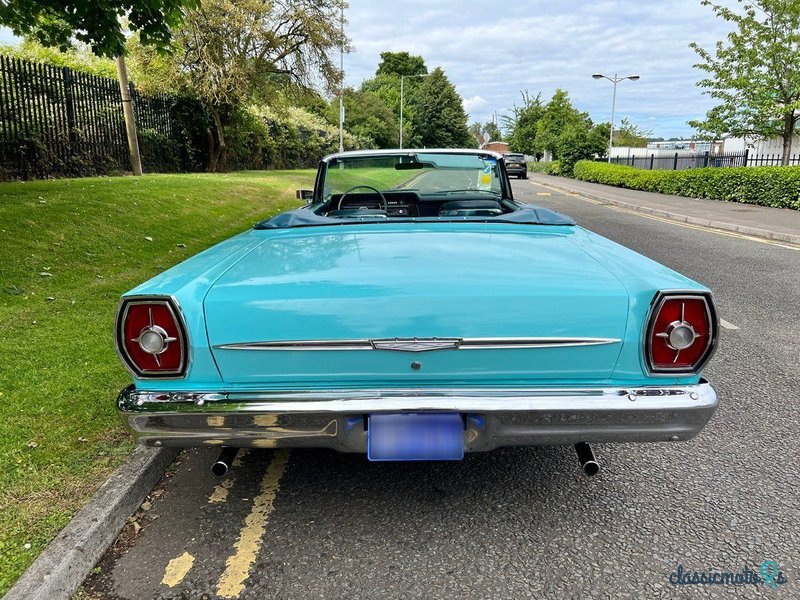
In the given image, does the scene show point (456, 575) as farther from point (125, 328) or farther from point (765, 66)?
point (765, 66)

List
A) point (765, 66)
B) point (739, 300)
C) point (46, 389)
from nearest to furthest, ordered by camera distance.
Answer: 1. point (46, 389)
2. point (739, 300)
3. point (765, 66)

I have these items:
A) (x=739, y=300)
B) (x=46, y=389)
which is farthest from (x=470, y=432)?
(x=739, y=300)

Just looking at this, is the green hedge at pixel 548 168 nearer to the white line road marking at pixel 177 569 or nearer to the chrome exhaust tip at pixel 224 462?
the chrome exhaust tip at pixel 224 462

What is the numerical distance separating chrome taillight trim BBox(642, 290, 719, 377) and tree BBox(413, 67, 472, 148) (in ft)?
260

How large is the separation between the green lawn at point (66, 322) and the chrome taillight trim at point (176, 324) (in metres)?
0.72

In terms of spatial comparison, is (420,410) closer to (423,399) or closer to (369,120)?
(423,399)

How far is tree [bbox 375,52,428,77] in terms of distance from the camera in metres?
98.1

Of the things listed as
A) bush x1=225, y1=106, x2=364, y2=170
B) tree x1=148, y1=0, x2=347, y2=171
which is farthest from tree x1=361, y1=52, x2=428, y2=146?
tree x1=148, y1=0, x2=347, y2=171

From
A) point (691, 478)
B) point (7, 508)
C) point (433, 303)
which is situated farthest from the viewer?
point (691, 478)

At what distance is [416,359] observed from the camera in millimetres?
2207

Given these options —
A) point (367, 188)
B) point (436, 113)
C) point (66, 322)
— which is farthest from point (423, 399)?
point (436, 113)

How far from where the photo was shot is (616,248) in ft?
9.98

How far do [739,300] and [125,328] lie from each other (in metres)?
6.22

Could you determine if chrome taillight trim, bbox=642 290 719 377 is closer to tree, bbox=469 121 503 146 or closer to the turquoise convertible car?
the turquoise convertible car
